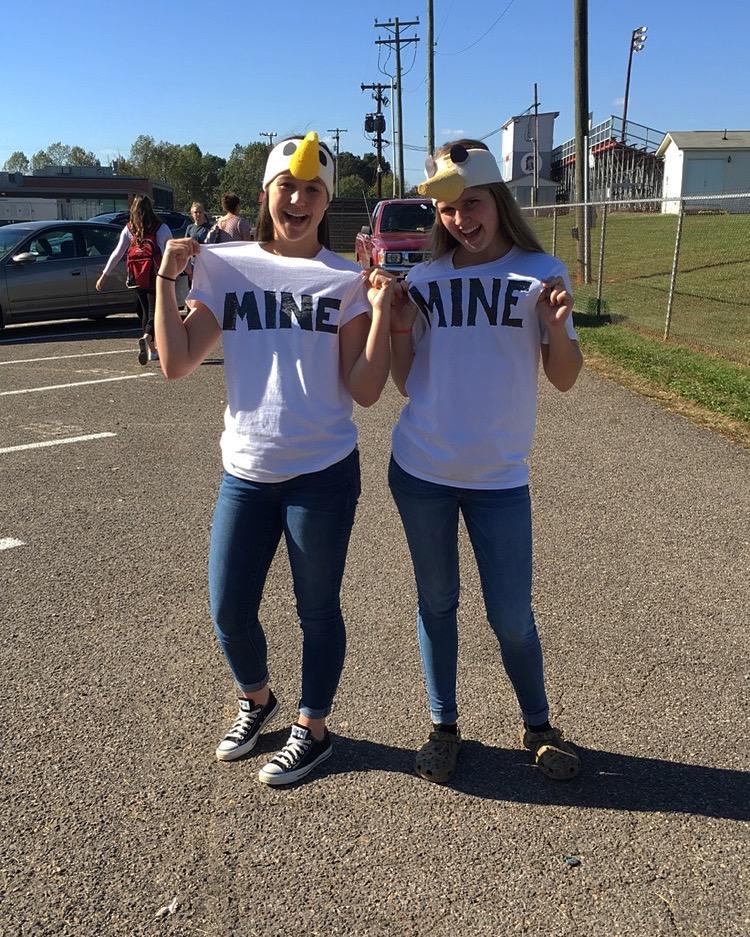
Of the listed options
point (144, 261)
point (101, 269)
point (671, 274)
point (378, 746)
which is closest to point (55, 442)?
point (144, 261)

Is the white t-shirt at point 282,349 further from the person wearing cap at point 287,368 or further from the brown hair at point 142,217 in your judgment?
the brown hair at point 142,217

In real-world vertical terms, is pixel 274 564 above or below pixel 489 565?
below

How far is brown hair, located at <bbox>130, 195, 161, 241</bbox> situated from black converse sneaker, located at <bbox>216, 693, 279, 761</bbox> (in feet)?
24.3

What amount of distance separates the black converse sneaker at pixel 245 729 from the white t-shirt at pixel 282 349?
888mm

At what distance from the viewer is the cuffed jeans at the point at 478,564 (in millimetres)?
2621

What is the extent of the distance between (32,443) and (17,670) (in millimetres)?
3868

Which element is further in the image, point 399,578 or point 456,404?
point 399,578

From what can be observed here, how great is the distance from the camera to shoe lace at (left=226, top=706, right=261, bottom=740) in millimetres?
2971

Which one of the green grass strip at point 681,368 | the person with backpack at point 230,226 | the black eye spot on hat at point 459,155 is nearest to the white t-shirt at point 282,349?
the black eye spot on hat at point 459,155

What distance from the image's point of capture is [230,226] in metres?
11.9

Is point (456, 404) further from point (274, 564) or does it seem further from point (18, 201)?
point (18, 201)

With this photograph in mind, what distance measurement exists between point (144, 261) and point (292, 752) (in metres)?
7.48

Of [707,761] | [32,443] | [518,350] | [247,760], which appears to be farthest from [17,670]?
[32,443]

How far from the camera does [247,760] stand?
2.94m
